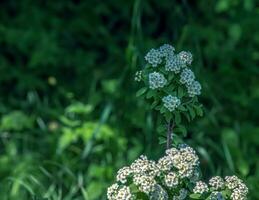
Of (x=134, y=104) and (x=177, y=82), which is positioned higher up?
(x=134, y=104)

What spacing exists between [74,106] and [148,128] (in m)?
0.47

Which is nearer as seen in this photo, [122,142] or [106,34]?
[122,142]

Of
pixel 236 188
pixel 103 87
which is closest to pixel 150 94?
pixel 236 188

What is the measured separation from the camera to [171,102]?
2.94 meters

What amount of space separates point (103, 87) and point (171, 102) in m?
2.59

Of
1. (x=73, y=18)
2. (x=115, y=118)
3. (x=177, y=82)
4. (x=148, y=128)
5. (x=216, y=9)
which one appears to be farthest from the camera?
(x=73, y=18)

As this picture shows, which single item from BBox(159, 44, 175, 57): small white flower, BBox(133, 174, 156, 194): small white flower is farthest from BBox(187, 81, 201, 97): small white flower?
BBox(133, 174, 156, 194): small white flower

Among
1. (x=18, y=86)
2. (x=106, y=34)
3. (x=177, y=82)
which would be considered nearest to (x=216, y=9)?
(x=106, y=34)

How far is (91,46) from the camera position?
6391 mm

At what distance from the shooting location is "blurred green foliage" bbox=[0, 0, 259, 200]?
484 cm

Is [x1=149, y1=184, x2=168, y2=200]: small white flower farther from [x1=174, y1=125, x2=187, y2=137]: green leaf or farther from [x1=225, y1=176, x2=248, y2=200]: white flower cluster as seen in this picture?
[x1=174, y1=125, x2=187, y2=137]: green leaf

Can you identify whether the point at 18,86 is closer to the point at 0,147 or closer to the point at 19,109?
the point at 19,109

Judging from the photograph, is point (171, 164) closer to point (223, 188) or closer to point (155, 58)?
point (223, 188)

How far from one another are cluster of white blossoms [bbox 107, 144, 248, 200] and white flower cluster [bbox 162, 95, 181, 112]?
147mm
